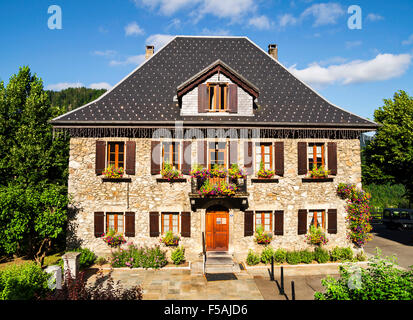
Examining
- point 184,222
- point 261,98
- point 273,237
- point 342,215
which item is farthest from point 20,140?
point 342,215

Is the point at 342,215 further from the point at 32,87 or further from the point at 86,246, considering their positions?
the point at 32,87

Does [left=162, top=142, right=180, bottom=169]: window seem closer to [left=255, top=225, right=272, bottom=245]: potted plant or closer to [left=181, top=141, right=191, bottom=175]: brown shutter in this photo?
[left=181, top=141, right=191, bottom=175]: brown shutter

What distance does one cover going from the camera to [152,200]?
12617 millimetres

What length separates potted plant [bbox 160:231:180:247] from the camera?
12.3 meters

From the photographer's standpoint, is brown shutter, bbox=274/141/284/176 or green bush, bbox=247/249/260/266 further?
brown shutter, bbox=274/141/284/176

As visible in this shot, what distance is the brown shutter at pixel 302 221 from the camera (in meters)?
12.9

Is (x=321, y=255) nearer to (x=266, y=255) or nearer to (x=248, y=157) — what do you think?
(x=266, y=255)

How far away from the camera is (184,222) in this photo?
1255 centimetres

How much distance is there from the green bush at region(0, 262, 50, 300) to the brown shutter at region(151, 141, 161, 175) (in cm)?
592

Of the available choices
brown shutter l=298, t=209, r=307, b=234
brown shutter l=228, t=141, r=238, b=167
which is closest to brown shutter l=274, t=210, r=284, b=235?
brown shutter l=298, t=209, r=307, b=234

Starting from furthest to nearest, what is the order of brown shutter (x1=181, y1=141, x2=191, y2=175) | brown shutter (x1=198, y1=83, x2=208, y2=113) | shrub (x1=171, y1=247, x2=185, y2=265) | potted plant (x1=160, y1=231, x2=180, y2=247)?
1. brown shutter (x1=198, y1=83, x2=208, y2=113)
2. brown shutter (x1=181, y1=141, x2=191, y2=175)
3. potted plant (x1=160, y1=231, x2=180, y2=247)
4. shrub (x1=171, y1=247, x2=185, y2=265)

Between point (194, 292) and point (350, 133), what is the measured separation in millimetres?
10536

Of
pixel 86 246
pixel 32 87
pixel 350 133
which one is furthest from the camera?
pixel 32 87

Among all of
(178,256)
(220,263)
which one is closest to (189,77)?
(178,256)
